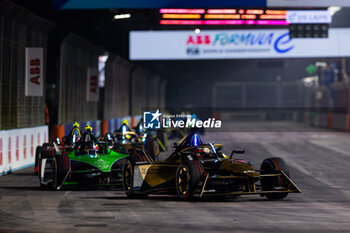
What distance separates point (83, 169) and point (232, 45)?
31703 mm

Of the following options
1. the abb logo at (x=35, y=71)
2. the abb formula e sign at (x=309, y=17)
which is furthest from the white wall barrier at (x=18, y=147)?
the abb formula e sign at (x=309, y=17)

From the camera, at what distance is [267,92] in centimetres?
9350

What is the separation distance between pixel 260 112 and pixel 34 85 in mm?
66747

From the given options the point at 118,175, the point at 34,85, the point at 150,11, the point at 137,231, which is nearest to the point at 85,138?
the point at 118,175

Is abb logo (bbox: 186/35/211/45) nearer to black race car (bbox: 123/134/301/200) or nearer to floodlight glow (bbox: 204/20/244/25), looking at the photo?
floodlight glow (bbox: 204/20/244/25)

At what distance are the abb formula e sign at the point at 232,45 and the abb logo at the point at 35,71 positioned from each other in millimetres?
24037

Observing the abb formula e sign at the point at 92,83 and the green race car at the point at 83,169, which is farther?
the abb formula e sign at the point at 92,83

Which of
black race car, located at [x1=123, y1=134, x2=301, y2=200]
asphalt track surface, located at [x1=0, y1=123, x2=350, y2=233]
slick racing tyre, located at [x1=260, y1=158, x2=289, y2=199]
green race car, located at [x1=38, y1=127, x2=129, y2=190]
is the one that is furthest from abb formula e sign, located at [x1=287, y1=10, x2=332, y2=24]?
slick racing tyre, located at [x1=260, y1=158, x2=289, y2=199]

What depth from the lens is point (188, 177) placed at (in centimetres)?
1249

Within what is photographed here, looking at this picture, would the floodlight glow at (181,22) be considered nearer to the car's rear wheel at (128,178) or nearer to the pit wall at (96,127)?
the pit wall at (96,127)

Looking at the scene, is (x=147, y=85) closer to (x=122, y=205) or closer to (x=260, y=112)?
(x=260, y=112)

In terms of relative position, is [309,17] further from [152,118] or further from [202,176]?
[202,176]

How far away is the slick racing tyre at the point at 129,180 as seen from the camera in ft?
46.0

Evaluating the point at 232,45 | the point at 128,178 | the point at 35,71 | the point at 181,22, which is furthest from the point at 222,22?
the point at 128,178
